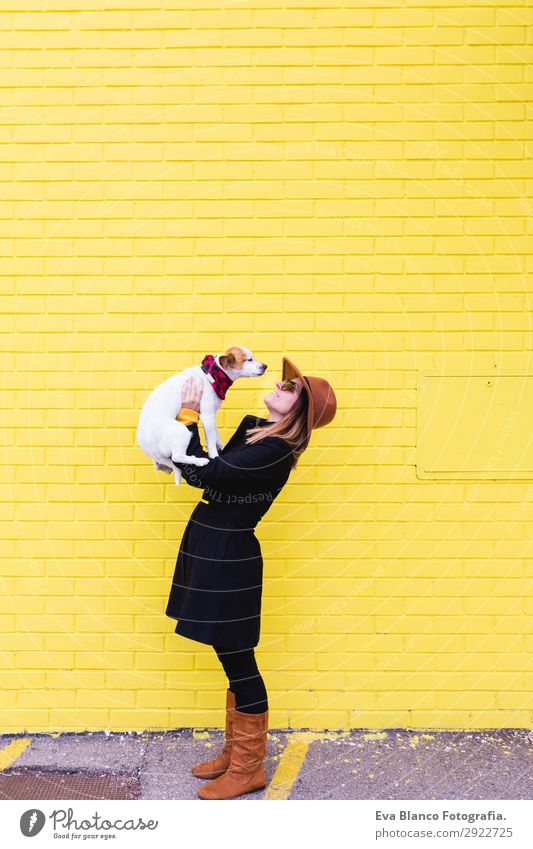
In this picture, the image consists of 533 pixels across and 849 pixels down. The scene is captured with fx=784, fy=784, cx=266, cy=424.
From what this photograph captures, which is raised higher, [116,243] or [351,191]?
[351,191]

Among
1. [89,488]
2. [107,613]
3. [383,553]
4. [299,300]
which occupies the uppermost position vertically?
[299,300]

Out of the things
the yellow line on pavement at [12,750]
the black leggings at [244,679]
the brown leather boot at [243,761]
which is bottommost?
the yellow line on pavement at [12,750]

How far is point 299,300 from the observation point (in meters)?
4.04

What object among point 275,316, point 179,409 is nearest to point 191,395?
point 179,409

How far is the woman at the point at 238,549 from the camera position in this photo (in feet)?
10.6

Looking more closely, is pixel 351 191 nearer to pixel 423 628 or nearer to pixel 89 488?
pixel 89 488

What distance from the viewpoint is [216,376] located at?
3463mm

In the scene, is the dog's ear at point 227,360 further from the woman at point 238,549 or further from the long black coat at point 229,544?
the long black coat at point 229,544

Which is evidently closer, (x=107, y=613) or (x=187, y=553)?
(x=187, y=553)

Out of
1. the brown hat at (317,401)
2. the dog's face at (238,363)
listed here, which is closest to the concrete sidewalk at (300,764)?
the brown hat at (317,401)

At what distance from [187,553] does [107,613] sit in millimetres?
946

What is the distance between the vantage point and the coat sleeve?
10.4 ft

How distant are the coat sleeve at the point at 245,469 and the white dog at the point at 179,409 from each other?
0.26ft

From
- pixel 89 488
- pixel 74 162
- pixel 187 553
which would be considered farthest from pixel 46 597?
pixel 74 162
